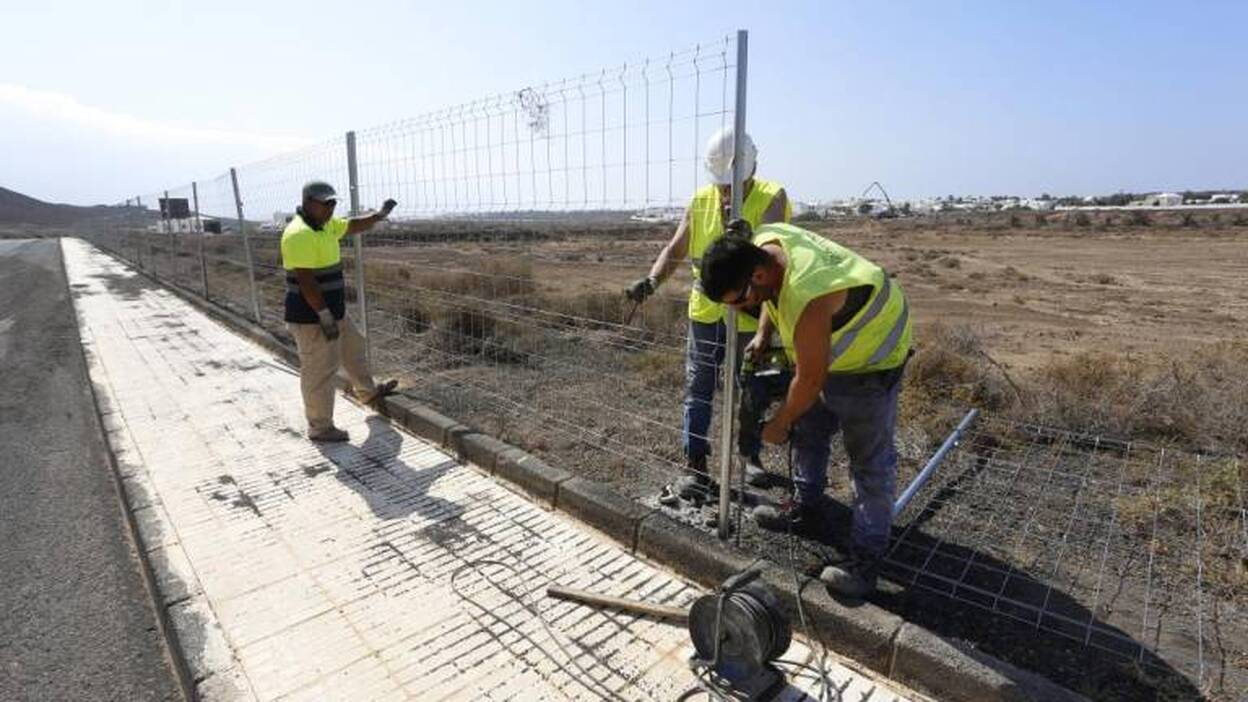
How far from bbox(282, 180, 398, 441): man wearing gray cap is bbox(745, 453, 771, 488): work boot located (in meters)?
2.86

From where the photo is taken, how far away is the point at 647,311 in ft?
29.2

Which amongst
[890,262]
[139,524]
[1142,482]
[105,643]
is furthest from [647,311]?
[890,262]

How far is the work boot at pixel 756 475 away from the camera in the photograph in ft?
13.4

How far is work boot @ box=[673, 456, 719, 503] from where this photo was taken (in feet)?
12.4

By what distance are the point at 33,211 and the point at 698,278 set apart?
111 m

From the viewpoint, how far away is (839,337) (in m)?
2.65

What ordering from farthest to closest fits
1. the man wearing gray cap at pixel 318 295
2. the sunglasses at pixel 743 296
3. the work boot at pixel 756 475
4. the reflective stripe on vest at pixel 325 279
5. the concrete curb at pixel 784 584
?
the reflective stripe on vest at pixel 325 279, the man wearing gray cap at pixel 318 295, the work boot at pixel 756 475, the sunglasses at pixel 743 296, the concrete curb at pixel 784 584

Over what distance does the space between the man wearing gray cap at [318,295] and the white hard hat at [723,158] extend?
2.78m

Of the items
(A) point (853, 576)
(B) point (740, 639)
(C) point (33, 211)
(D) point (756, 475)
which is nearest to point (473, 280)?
(D) point (756, 475)

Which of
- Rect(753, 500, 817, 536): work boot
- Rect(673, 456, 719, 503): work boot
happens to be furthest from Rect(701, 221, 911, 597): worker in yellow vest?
Rect(673, 456, 719, 503): work boot

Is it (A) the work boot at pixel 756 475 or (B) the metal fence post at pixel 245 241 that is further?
(B) the metal fence post at pixel 245 241

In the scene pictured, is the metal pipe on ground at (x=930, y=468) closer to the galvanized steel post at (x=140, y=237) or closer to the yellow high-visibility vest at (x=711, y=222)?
the yellow high-visibility vest at (x=711, y=222)

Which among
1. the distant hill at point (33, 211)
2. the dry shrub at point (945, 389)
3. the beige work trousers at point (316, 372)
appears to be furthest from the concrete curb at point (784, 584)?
the distant hill at point (33, 211)

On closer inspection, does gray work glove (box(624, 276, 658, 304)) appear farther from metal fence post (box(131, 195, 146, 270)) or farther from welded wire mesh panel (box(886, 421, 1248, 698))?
metal fence post (box(131, 195, 146, 270))
